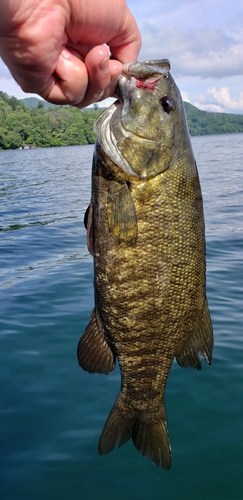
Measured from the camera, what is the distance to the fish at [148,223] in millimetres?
2965

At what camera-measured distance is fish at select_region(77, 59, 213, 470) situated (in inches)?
117

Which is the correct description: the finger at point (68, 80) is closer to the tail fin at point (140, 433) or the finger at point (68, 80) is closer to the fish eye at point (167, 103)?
the fish eye at point (167, 103)

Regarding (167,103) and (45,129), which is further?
(45,129)

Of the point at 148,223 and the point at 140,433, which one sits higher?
the point at 148,223

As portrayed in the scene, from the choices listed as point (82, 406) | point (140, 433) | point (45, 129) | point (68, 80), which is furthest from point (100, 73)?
point (45, 129)

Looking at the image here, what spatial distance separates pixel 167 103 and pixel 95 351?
171 centimetres

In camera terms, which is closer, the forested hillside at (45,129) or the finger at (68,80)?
the finger at (68,80)

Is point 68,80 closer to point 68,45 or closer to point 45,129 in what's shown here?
point 68,45


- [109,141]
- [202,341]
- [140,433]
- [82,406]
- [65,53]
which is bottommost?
[82,406]

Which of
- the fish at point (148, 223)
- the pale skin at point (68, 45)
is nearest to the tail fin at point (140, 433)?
the fish at point (148, 223)

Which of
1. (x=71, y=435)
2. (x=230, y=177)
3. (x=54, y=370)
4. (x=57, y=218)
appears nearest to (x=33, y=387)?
(x=54, y=370)

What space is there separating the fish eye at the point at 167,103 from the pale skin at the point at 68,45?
0.32 m

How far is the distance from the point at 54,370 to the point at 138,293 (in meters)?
4.03

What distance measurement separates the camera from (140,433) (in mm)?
3543
